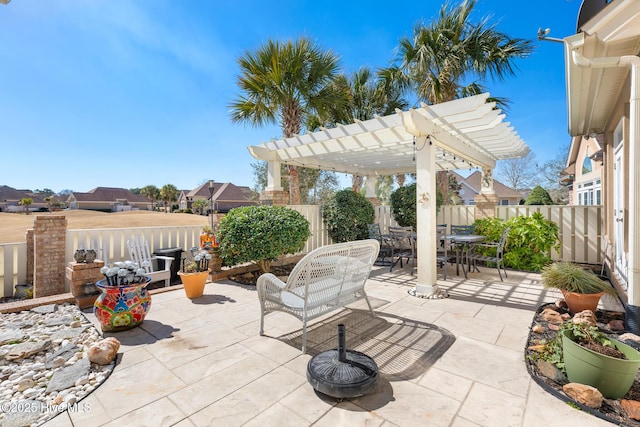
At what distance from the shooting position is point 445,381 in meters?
2.20

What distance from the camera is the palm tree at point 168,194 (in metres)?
43.9

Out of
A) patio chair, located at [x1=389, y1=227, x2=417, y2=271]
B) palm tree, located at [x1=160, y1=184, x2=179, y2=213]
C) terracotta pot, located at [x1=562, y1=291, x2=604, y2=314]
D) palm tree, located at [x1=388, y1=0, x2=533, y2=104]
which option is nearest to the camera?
terracotta pot, located at [x1=562, y1=291, x2=604, y2=314]

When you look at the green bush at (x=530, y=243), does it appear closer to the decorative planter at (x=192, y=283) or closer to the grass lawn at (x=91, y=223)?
the decorative planter at (x=192, y=283)

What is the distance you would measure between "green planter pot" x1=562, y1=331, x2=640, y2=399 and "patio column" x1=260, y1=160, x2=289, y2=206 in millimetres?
5789

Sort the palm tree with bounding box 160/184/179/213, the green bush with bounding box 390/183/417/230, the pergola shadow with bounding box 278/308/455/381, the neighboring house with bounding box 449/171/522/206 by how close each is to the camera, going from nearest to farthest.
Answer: the pergola shadow with bounding box 278/308/455/381 < the green bush with bounding box 390/183/417/230 < the neighboring house with bounding box 449/171/522/206 < the palm tree with bounding box 160/184/179/213

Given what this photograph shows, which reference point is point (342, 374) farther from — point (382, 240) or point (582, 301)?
point (382, 240)

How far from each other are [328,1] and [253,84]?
2.99 metres

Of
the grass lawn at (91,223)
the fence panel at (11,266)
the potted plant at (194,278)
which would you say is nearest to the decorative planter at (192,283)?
the potted plant at (194,278)

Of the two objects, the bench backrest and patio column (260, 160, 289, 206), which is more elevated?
patio column (260, 160, 289, 206)

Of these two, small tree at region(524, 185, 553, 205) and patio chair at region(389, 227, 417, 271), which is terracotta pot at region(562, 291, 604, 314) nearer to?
patio chair at region(389, 227, 417, 271)

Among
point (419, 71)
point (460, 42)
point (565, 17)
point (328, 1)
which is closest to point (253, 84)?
point (328, 1)

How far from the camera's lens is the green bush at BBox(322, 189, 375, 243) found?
7.43 m

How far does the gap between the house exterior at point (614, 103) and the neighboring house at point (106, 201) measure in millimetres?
54637

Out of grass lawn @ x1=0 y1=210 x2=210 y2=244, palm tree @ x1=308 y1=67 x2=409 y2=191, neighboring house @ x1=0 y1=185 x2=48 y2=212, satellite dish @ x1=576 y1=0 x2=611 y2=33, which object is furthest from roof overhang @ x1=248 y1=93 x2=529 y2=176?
neighboring house @ x1=0 y1=185 x2=48 y2=212
